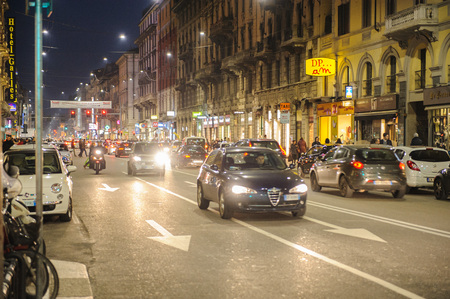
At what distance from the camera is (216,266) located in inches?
319

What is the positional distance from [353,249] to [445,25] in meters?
22.0

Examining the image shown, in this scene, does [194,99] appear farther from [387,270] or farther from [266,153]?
[387,270]

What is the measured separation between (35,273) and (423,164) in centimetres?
1580

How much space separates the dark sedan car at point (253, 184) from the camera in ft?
40.3

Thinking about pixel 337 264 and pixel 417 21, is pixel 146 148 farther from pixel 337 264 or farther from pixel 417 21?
pixel 337 264

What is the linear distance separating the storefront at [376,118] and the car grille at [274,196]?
21.4 meters

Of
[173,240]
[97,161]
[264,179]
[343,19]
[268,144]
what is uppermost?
[343,19]

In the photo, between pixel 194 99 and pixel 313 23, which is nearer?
pixel 313 23

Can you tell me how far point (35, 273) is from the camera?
5.81 meters

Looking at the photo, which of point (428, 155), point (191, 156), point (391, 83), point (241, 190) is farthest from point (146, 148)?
point (241, 190)

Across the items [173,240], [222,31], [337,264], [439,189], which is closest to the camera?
[337,264]

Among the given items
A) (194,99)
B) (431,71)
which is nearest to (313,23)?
(431,71)

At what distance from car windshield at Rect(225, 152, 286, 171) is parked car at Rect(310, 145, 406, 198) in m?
4.32

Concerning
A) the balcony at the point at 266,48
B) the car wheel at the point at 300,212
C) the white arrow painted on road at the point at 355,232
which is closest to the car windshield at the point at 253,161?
the car wheel at the point at 300,212
